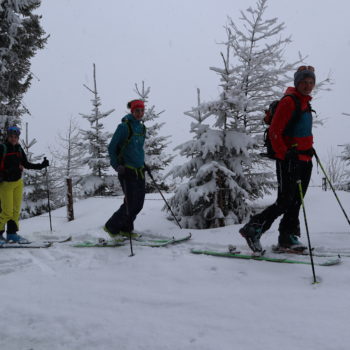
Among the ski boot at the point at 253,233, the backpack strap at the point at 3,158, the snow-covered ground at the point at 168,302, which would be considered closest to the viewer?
the snow-covered ground at the point at 168,302

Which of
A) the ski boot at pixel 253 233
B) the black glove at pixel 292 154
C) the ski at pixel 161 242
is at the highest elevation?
the black glove at pixel 292 154

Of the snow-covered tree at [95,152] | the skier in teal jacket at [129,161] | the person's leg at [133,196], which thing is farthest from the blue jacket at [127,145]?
the snow-covered tree at [95,152]

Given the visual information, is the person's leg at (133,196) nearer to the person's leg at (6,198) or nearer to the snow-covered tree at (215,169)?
A: the snow-covered tree at (215,169)

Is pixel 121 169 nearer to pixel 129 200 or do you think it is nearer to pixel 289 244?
pixel 129 200

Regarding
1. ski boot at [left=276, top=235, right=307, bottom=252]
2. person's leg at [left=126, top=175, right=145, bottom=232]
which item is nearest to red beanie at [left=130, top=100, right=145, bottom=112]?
person's leg at [left=126, top=175, right=145, bottom=232]

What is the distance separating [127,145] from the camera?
5375 mm

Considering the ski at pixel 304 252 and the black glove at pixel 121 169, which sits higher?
the black glove at pixel 121 169

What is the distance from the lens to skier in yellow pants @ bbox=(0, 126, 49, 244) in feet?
18.6

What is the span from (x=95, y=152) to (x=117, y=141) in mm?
13519

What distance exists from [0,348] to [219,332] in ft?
5.41

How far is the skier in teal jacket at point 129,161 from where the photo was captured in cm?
529

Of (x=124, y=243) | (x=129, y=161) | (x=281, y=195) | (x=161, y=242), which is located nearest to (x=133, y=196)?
(x=129, y=161)

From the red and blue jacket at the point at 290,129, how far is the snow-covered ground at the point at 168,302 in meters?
1.53

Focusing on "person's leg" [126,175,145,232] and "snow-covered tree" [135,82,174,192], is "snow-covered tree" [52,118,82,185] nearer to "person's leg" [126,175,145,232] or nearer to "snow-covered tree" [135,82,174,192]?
"snow-covered tree" [135,82,174,192]
